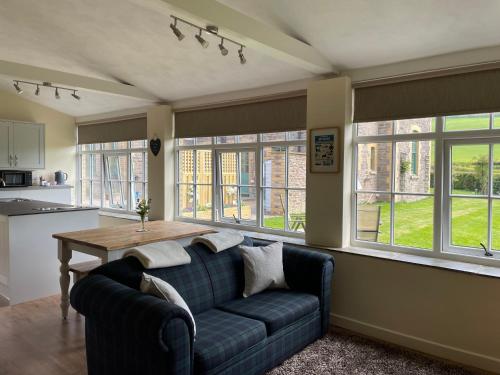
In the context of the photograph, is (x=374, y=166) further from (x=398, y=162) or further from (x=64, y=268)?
(x=64, y=268)

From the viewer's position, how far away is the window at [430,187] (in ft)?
10.4

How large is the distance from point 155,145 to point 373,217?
10.4 ft

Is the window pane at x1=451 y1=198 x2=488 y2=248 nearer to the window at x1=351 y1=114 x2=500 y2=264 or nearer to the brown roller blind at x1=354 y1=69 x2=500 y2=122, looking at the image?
the window at x1=351 y1=114 x2=500 y2=264

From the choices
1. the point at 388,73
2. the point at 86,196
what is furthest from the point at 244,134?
the point at 86,196

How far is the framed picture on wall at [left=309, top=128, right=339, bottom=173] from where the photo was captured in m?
3.72

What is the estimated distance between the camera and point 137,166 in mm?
6328

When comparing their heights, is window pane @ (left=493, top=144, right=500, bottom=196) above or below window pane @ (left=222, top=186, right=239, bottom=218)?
above

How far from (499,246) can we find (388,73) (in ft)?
5.54

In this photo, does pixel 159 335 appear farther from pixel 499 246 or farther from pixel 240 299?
pixel 499 246

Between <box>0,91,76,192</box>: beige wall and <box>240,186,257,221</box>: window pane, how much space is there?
404 cm

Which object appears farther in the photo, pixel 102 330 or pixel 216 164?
pixel 216 164

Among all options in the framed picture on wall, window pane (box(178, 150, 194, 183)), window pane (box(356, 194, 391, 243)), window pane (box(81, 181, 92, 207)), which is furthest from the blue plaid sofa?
window pane (box(81, 181, 92, 207))

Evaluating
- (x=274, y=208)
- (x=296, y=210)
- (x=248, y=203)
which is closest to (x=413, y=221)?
(x=296, y=210)

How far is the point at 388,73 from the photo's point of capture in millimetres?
3451
